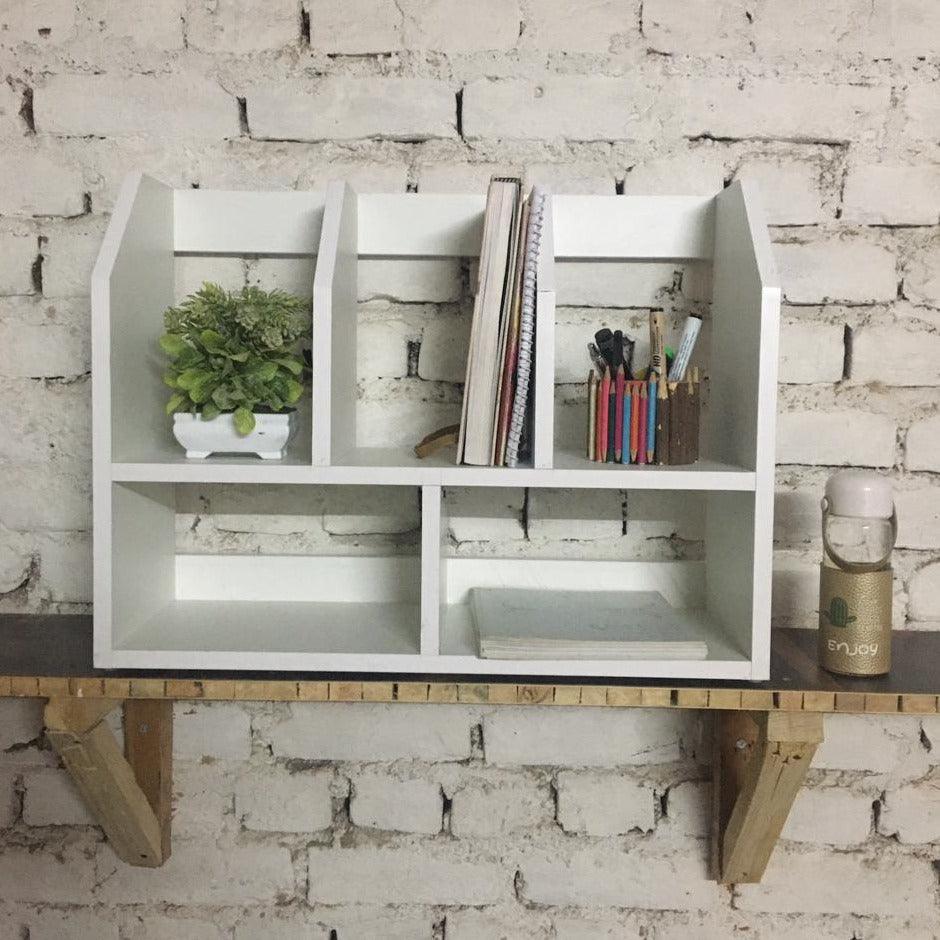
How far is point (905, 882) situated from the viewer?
4.52ft

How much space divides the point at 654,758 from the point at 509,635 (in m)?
0.43

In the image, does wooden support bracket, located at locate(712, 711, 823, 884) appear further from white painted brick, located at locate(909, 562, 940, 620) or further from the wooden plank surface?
white painted brick, located at locate(909, 562, 940, 620)

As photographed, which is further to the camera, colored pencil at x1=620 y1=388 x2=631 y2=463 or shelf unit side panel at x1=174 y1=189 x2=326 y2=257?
shelf unit side panel at x1=174 y1=189 x2=326 y2=257

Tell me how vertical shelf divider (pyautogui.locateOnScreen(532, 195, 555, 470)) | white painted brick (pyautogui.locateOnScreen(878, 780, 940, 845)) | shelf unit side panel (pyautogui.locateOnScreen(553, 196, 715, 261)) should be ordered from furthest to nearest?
white painted brick (pyautogui.locateOnScreen(878, 780, 940, 845))
shelf unit side panel (pyautogui.locateOnScreen(553, 196, 715, 261))
vertical shelf divider (pyautogui.locateOnScreen(532, 195, 555, 470))

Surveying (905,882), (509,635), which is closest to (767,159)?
(509,635)

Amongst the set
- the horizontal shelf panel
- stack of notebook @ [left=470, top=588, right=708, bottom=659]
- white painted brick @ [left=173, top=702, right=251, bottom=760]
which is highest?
stack of notebook @ [left=470, top=588, right=708, bottom=659]

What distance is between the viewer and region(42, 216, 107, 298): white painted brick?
4.38 ft

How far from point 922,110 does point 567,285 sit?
Answer: 513 millimetres

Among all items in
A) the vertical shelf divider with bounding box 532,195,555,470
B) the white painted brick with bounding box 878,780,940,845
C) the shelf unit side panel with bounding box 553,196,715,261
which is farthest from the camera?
the white painted brick with bounding box 878,780,940,845

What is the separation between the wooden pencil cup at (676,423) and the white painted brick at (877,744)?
514mm

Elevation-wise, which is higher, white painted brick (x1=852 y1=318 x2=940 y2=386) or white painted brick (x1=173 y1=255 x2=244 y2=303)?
white painted brick (x1=173 y1=255 x2=244 y2=303)

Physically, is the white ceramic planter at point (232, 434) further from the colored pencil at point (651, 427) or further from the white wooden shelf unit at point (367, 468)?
the colored pencil at point (651, 427)

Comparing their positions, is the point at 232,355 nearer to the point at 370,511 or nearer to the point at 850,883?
the point at 370,511

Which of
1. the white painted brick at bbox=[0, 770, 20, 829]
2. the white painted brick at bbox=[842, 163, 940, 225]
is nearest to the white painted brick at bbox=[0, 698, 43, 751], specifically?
the white painted brick at bbox=[0, 770, 20, 829]
